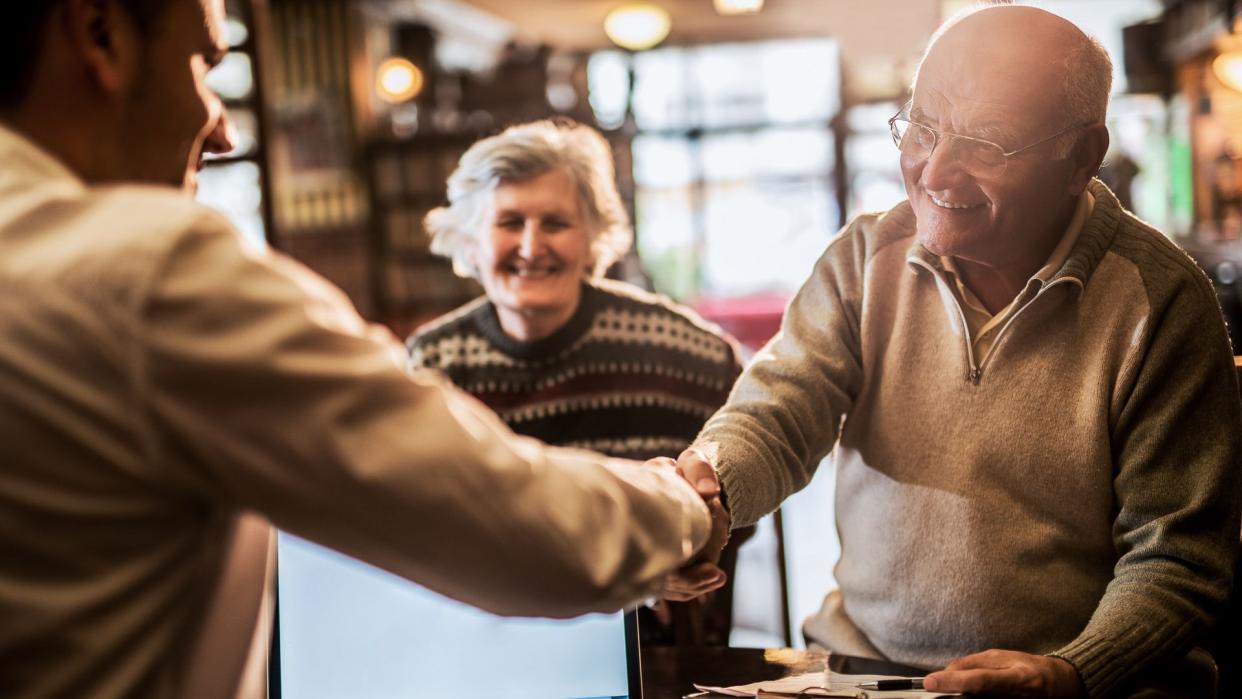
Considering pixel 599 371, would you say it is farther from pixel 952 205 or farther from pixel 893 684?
pixel 893 684

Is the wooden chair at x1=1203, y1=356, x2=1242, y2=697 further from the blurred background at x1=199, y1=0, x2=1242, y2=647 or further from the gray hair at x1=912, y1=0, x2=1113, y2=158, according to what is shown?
the blurred background at x1=199, y1=0, x2=1242, y2=647

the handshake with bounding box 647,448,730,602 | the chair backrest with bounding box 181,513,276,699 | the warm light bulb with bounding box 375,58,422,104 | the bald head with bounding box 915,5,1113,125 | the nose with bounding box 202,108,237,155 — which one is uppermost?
the warm light bulb with bounding box 375,58,422,104

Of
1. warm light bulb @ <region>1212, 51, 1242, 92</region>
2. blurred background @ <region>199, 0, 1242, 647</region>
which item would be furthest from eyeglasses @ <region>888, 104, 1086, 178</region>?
warm light bulb @ <region>1212, 51, 1242, 92</region>

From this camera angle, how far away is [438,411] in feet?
2.54

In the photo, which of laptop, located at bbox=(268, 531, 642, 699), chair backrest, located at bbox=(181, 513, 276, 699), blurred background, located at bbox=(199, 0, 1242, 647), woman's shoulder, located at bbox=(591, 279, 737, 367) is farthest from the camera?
blurred background, located at bbox=(199, 0, 1242, 647)

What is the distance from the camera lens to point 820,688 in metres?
1.32

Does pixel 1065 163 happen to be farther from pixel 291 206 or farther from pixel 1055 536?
pixel 291 206

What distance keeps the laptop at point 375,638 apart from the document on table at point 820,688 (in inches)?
11.2

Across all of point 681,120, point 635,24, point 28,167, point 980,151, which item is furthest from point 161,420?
point 681,120

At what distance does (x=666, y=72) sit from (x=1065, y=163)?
38.7 feet

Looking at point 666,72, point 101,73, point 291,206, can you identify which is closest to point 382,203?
point 291,206

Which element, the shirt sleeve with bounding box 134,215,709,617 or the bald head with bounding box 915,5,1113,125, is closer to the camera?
the shirt sleeve with bounding box 134,215,709,617

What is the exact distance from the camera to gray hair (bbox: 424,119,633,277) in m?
2.57

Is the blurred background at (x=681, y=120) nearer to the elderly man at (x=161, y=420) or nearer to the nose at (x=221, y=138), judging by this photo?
the nose at (x=221, y=138)
